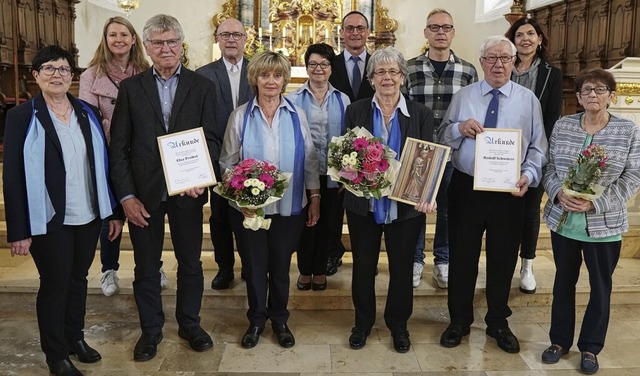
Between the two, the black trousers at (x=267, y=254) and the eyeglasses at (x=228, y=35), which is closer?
the black trousers at (x=267, y=254)

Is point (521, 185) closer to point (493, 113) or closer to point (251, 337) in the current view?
point (493, 113)

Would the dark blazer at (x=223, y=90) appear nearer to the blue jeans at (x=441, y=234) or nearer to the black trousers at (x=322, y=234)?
the black trousers at (x=322, y=234)

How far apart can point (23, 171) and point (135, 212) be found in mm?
516

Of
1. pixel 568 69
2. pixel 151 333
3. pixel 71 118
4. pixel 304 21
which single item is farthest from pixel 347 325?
pixel 304 21

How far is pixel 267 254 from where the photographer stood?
303cm

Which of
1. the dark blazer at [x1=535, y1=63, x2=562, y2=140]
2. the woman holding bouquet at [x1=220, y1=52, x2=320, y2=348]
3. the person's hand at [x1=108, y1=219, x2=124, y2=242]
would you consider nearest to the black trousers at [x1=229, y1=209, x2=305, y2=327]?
the woman holding bouquet at [x1=220, y1=52, x2=320, y2=348]

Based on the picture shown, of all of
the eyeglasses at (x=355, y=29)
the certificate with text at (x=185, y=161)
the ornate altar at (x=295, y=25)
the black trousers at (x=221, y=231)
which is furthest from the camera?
the ornate altar at (x=295, y=25)

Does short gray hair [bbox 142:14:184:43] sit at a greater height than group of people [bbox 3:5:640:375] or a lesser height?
greater

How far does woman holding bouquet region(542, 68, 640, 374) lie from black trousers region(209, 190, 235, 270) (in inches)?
71.1

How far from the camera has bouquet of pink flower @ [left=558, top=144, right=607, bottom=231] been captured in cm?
257

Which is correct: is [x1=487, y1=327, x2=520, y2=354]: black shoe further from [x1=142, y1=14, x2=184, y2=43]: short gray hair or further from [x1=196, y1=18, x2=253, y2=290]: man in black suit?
[x1=142, y1=14, x2=184, y2=43]: short gray hair

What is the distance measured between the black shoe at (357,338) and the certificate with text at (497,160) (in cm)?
101

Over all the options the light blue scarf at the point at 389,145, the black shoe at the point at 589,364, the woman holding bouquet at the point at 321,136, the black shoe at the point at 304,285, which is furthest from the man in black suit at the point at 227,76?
the black shoe at the point at 589,364

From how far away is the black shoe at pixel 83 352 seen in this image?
2.91 metres
